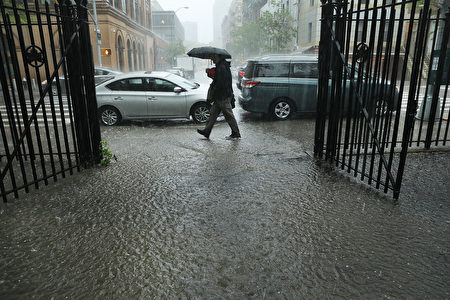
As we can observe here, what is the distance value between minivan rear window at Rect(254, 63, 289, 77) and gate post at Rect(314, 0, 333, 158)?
442cm

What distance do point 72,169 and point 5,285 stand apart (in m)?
2.91

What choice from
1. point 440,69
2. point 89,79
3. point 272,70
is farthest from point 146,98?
point 440,69

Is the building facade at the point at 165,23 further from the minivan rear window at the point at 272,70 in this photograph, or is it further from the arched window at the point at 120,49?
the minivan rear window at the point at 272,70

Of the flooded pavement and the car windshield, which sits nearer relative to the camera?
the flooded pavement

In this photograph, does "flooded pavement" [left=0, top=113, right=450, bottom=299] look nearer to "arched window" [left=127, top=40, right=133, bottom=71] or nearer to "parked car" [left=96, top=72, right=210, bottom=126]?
"parked car" [left=96, top=72, right=210, bottom=126]

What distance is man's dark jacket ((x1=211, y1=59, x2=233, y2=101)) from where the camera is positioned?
7.25m

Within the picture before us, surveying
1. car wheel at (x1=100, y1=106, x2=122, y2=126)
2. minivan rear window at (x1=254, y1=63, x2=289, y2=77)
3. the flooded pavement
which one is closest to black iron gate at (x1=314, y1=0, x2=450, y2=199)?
the flooded pavement

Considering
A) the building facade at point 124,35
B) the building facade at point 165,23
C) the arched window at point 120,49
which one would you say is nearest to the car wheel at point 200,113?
the building facade at point 124,35

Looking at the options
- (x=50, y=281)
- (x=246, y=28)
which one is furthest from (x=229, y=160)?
(x=246, y=28)

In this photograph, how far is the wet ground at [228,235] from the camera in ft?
8.71

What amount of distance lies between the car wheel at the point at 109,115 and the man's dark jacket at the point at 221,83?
3678 mm

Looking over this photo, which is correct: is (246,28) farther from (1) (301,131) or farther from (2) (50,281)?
(2) (50,281)

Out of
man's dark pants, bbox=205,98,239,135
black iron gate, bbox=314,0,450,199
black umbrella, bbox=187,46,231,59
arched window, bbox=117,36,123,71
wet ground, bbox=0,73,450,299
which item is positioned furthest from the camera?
arched window, bbox=117,36,123,71

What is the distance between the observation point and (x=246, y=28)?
58.9m
